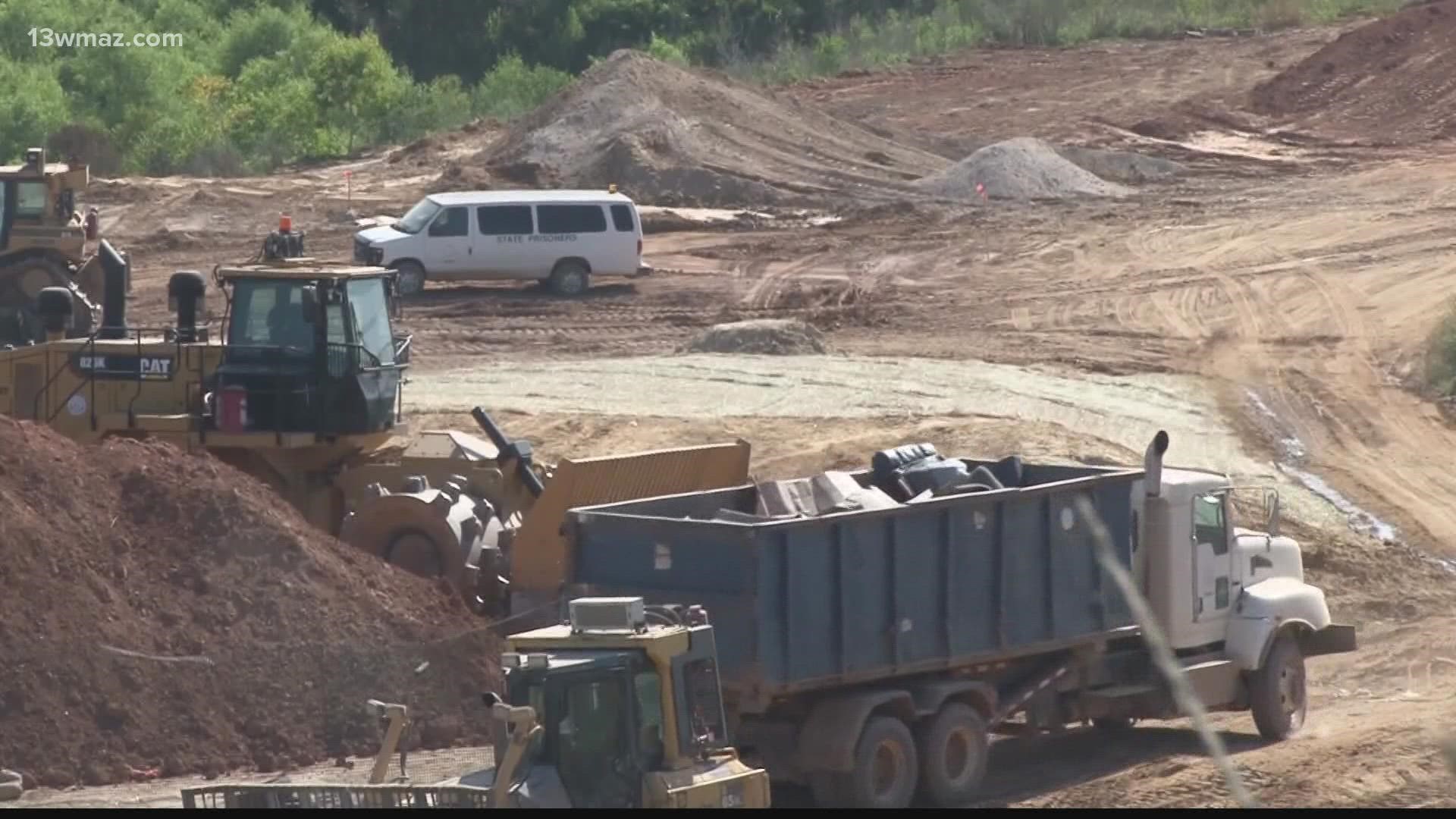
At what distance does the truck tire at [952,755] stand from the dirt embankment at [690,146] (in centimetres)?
2976

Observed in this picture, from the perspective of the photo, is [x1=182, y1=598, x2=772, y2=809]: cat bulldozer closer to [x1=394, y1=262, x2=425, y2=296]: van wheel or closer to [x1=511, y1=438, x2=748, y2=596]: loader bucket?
[x1=511, y1=438, x2=748, y2=596]: loader bucket

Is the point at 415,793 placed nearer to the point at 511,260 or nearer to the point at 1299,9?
the point at 511,260

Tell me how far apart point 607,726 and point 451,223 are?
25.9 meters

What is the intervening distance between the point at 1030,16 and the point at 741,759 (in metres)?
48.1

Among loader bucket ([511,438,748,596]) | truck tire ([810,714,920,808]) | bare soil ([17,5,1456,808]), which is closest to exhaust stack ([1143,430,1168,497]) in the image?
bare soil ([17,5,1456,808])

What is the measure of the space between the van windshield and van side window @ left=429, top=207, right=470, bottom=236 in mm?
124

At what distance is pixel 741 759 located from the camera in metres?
13.2

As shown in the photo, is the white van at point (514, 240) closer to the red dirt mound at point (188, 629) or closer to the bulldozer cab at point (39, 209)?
the bulldozer cab at point (39, 209)

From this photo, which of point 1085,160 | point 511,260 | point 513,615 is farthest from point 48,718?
point 1085,160

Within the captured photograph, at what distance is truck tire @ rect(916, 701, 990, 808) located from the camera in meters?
13.6

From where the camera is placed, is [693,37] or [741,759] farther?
[693,37]

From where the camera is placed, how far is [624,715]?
35.6ft

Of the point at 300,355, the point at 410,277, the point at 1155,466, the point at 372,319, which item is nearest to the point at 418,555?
the point at 300,355

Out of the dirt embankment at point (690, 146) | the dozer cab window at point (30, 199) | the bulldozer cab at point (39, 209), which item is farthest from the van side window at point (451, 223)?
the dozer cab window at point (30, 199)
